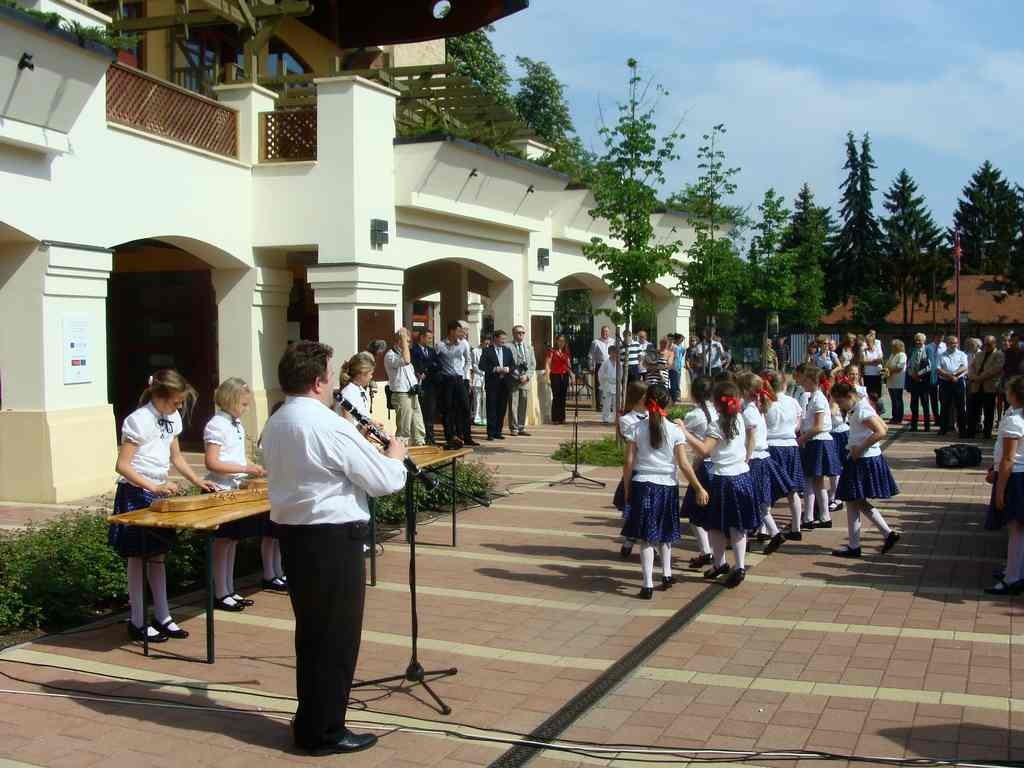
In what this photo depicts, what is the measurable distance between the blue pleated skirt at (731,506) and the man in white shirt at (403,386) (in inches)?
293

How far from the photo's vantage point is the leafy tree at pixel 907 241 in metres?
58.7

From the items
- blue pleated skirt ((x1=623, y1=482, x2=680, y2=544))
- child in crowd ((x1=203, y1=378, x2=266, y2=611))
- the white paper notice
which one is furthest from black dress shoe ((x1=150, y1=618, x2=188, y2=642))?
the white paper notice

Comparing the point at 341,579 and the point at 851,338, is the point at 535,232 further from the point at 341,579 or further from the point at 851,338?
the point at 341,579

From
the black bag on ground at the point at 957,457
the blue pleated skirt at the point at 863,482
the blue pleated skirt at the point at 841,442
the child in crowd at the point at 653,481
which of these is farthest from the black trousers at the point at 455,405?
the child in crowd at the point at 653,481

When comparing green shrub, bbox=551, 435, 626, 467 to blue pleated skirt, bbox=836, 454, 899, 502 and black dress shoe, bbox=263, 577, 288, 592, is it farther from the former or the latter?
black dress shoe, bbox=263, 577, 288, 592

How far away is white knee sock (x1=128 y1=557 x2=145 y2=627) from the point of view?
6539 millimetres

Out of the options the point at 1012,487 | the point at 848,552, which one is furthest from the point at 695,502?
the point at 1012,487

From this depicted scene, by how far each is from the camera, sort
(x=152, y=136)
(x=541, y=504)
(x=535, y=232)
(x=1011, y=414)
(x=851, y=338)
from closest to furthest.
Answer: (x=1011, y=414), (x=541, y=504), (x=152, y=136), (x=535, y=232), (x=851, y=338)

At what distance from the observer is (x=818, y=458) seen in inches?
410

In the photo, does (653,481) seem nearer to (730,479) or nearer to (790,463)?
(730,479)

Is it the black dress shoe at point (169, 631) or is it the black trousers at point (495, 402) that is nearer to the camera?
the black dress shoe at point (169, 631)

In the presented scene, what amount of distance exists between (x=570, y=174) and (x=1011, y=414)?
14.0 meters

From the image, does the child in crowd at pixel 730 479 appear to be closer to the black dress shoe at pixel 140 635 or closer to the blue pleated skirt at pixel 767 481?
the blue pleated skirt at pixel 767 481

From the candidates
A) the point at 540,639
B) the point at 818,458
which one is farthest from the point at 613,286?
the point at 540,639
